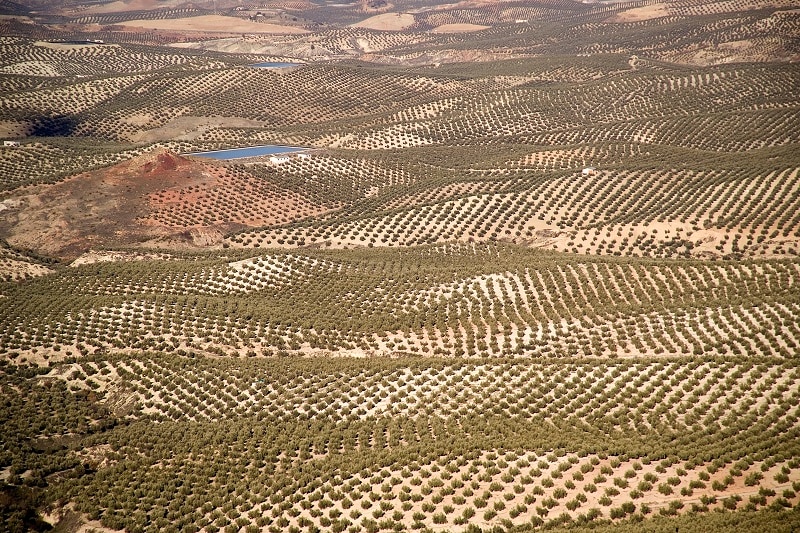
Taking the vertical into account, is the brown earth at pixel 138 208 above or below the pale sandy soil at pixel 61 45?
below

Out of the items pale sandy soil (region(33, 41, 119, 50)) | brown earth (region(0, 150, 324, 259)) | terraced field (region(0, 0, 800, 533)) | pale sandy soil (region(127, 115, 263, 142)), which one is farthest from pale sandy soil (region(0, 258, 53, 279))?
pale sandy soil (region(33, 41, 119, 50))

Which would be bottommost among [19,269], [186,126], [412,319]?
[412,319]

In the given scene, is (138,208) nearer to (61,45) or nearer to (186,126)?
(186,126)

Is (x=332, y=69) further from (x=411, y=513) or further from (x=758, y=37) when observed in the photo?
(x=411, y=513)

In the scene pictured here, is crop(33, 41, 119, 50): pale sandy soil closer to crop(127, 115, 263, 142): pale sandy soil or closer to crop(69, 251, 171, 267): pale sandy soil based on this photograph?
crop(127, 115, 263, 142): pale sandy soil

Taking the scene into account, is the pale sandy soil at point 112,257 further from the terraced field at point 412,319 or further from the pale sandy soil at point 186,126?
the pale sandy soil at point 186,126

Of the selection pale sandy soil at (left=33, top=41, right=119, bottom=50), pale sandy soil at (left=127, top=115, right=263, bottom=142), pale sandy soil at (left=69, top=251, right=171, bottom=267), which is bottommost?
pale sandy soil at (left=69, top=251, right=171, bottom=267)

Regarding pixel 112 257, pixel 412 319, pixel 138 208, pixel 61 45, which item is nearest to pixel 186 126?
pixel 138 208

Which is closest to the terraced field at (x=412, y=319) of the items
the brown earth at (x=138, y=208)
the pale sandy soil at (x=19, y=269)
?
the pale sandy soil at (x=19, y=269)
